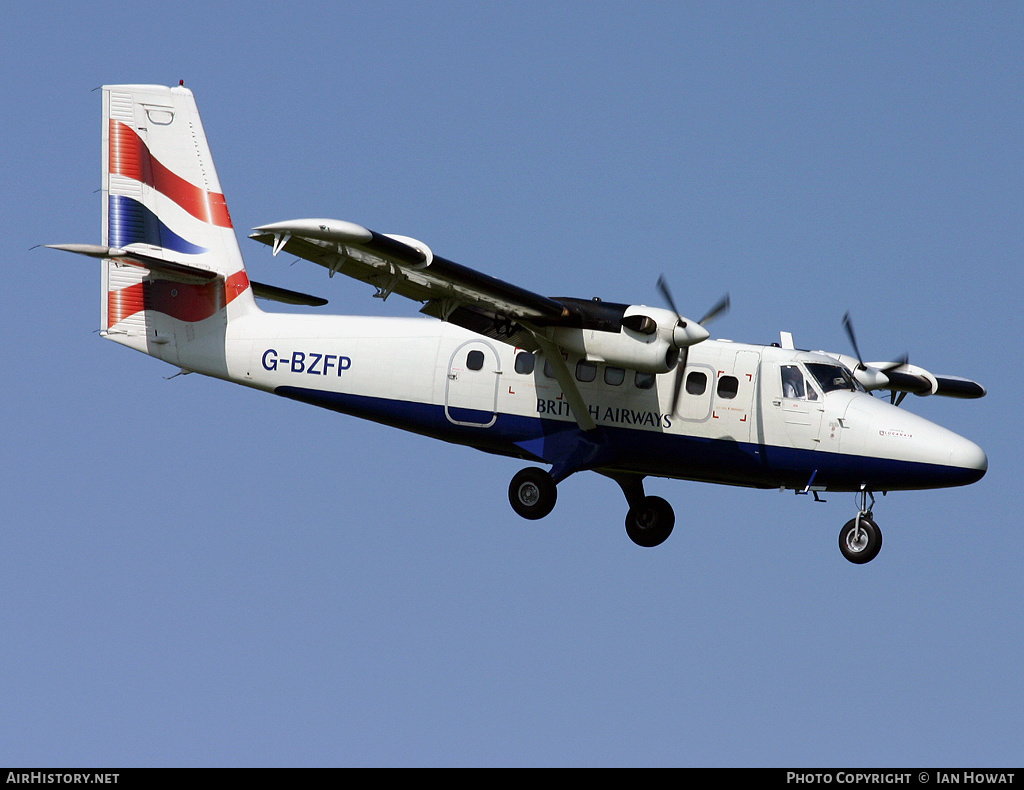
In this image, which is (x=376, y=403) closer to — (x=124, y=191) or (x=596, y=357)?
(x=596, y=357)

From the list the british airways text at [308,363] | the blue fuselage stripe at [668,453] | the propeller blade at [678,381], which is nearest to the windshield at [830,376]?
the blue fuselage stripe at [668,453]

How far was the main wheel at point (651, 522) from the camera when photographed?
21.5 m

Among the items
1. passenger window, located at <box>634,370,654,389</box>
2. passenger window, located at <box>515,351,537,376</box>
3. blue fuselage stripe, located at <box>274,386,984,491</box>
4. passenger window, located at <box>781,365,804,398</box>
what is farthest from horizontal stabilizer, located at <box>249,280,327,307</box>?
passenger window, located at <box>781,365,804,398</box>

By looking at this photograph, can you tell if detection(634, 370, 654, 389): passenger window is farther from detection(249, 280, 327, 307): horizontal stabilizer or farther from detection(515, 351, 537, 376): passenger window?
detection(249, 280, 327, 307): horizontal stabilizer

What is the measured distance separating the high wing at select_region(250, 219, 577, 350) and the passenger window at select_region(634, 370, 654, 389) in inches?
48.2

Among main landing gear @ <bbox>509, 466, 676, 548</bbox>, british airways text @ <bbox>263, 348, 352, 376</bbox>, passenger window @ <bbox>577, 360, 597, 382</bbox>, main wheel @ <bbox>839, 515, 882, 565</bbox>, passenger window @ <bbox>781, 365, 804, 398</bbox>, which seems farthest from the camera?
main landing gear @ <bbox>509, 466, 676, 548</bbox>

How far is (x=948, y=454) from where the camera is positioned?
1927 centimetres

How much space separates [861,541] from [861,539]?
0.03 meters

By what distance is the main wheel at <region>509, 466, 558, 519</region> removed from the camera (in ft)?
66.4

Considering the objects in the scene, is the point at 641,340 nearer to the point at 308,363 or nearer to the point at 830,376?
the point at 830,376

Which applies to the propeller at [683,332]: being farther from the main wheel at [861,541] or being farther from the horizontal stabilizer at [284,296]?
the horizontal stabilizer at [284,296]

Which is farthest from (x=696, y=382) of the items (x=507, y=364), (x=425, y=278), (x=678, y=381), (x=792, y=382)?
(x=425, y=278)
